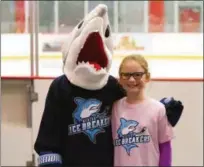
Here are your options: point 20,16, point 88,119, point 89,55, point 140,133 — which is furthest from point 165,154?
point 20,16

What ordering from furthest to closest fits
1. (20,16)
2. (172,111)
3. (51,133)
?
(20,16) → (172,111) → (51,133)

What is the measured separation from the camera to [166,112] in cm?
153

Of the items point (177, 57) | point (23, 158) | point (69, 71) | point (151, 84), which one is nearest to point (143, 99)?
point (69, 71)

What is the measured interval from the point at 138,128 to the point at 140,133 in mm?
17

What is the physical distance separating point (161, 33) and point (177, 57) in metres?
Result: 0.21

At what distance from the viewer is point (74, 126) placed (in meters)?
1.45

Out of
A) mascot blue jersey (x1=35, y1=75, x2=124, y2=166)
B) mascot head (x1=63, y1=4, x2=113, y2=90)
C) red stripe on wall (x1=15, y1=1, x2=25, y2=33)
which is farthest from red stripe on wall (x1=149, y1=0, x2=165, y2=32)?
mascot blue jersey (x1=35, y1=75, x2=124, y2=166)

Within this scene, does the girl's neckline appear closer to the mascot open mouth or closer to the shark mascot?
the shark mascot

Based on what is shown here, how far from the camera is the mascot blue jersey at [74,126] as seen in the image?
1.43 metres

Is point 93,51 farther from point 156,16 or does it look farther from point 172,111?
point 156,16

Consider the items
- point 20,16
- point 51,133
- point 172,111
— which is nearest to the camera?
point 51,133

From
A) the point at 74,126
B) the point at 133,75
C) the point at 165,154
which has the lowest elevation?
the point at 165,154

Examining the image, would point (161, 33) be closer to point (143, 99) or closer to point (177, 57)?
point (177, 57)

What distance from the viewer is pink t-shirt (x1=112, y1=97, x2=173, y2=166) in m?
1.49
